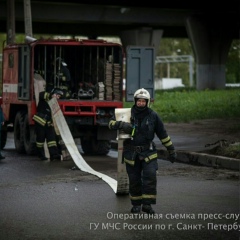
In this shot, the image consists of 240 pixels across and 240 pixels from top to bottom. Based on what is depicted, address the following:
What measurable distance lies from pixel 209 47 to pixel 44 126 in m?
38.9

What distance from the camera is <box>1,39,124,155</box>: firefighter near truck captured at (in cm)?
2033

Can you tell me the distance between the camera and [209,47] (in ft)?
189

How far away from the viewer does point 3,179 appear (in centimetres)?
1545

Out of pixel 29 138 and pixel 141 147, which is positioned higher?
pixel 141 147

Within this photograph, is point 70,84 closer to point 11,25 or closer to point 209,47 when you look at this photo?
point 11,25

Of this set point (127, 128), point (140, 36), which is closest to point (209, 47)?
point (140, 36)

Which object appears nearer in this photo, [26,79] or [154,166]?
[154,166]

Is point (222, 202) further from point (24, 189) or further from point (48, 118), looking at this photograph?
point (48, 118)

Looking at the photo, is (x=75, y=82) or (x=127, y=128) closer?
(x=127, y=128)

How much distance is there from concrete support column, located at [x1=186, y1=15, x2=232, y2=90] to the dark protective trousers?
44.8 meters

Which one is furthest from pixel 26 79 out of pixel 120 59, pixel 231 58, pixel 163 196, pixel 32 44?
pixel 231 58

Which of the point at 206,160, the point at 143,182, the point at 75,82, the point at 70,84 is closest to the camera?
the point at 143,182

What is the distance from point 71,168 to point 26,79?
12.4 feet

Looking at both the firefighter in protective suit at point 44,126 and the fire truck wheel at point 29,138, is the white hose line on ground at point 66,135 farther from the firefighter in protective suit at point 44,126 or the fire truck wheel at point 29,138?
the fire truck wheel at point 29,138
